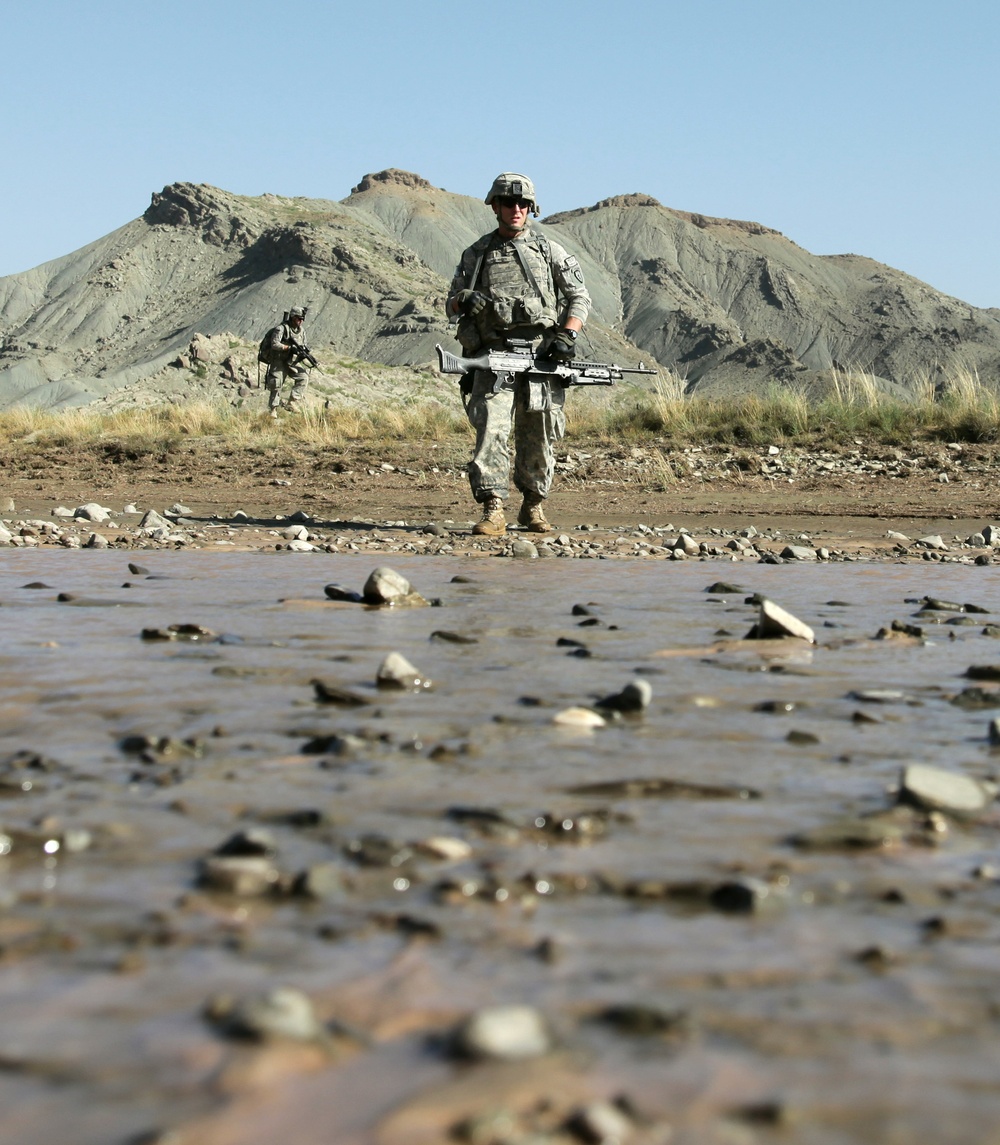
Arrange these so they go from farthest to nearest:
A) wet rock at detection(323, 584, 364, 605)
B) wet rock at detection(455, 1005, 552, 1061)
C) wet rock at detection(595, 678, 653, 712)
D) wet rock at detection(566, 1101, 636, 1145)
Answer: wet rock at detection(323, 584, 364, 605) → wet rock at detection(595, 678, 653, 712) → wet rock at detection(455, 1005, 552, 1061) → wet rock at detection(566, 1101, 636, 1145)

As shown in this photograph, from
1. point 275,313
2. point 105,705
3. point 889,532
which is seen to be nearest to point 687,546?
point 889,532

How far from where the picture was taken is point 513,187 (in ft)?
26.1

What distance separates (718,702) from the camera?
300 centimetres

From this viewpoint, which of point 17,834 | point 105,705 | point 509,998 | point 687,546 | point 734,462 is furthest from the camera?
point 734,462

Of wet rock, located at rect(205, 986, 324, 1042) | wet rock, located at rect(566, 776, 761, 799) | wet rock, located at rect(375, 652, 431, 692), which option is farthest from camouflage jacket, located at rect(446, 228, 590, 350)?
wet rock, located at rect(205, 986, 324, 1042)

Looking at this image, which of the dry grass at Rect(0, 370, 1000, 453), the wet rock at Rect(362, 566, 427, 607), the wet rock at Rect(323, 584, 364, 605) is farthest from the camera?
the dry grass at Rect(0, 370, 1000, 453)

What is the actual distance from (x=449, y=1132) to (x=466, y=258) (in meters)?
7.72

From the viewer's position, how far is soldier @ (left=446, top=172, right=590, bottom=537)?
27.2ft

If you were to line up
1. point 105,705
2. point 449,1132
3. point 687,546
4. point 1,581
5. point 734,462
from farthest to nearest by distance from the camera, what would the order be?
point 734,462 < point 687,546 < point 1,581 < point 105,705 < point 449,1132

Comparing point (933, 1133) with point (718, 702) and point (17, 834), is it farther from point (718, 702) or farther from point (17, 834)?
point (718, 702)

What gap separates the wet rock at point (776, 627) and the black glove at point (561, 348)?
4.55m

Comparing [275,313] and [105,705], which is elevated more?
[275,313]

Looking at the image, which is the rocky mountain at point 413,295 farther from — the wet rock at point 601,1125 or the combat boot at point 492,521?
the wet rock at point 601,1125

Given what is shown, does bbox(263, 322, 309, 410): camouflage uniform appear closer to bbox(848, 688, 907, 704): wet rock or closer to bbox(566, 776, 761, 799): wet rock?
bbox(848, 688, 907, 704): wet rock
